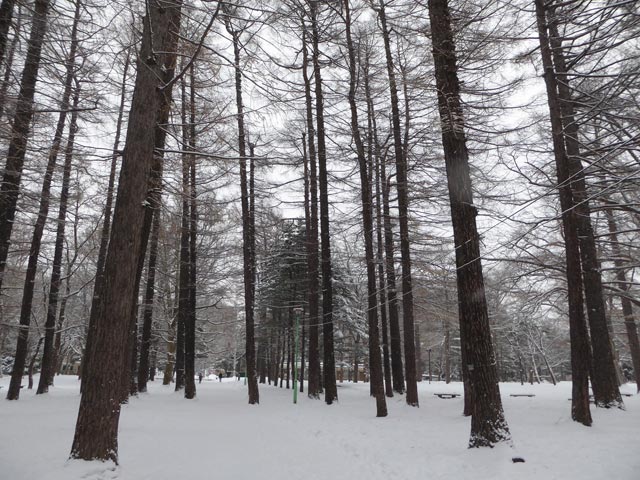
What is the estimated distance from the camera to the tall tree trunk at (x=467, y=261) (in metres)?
6.09

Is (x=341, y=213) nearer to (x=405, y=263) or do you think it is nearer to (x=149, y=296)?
(x=405, y=263)

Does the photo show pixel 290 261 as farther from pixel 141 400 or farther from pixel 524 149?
pixel 524 149

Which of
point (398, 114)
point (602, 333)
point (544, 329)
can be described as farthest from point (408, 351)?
point (544, 329)

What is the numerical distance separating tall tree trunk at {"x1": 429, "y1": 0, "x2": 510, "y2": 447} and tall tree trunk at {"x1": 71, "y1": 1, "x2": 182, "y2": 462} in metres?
4.32

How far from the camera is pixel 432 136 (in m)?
11.2

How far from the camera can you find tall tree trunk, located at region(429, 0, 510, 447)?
6094 mm

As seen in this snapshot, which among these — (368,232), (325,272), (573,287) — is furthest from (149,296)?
(573,287)

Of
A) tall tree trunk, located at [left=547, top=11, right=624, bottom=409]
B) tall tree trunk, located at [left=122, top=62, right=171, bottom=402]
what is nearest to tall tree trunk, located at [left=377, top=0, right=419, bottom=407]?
tall tree trunk, located at [left=547, top=11, right=624, bottom=409]

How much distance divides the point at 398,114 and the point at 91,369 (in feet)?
36.2

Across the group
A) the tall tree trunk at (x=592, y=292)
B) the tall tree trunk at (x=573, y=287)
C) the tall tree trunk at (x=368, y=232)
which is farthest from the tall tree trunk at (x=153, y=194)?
the tall tree trunk at (x=592, y=292)

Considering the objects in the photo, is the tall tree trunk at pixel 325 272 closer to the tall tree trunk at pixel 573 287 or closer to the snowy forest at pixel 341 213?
the snowy forest at pixel 341 213

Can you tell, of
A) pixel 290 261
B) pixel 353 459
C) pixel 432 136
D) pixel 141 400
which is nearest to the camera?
pixel 353 459

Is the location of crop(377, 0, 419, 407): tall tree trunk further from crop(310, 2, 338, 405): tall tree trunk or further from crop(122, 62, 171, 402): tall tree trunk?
crop(122, 62, 171, 402): tall tree trunk

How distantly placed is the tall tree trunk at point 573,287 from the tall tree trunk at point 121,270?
23.2 feet
